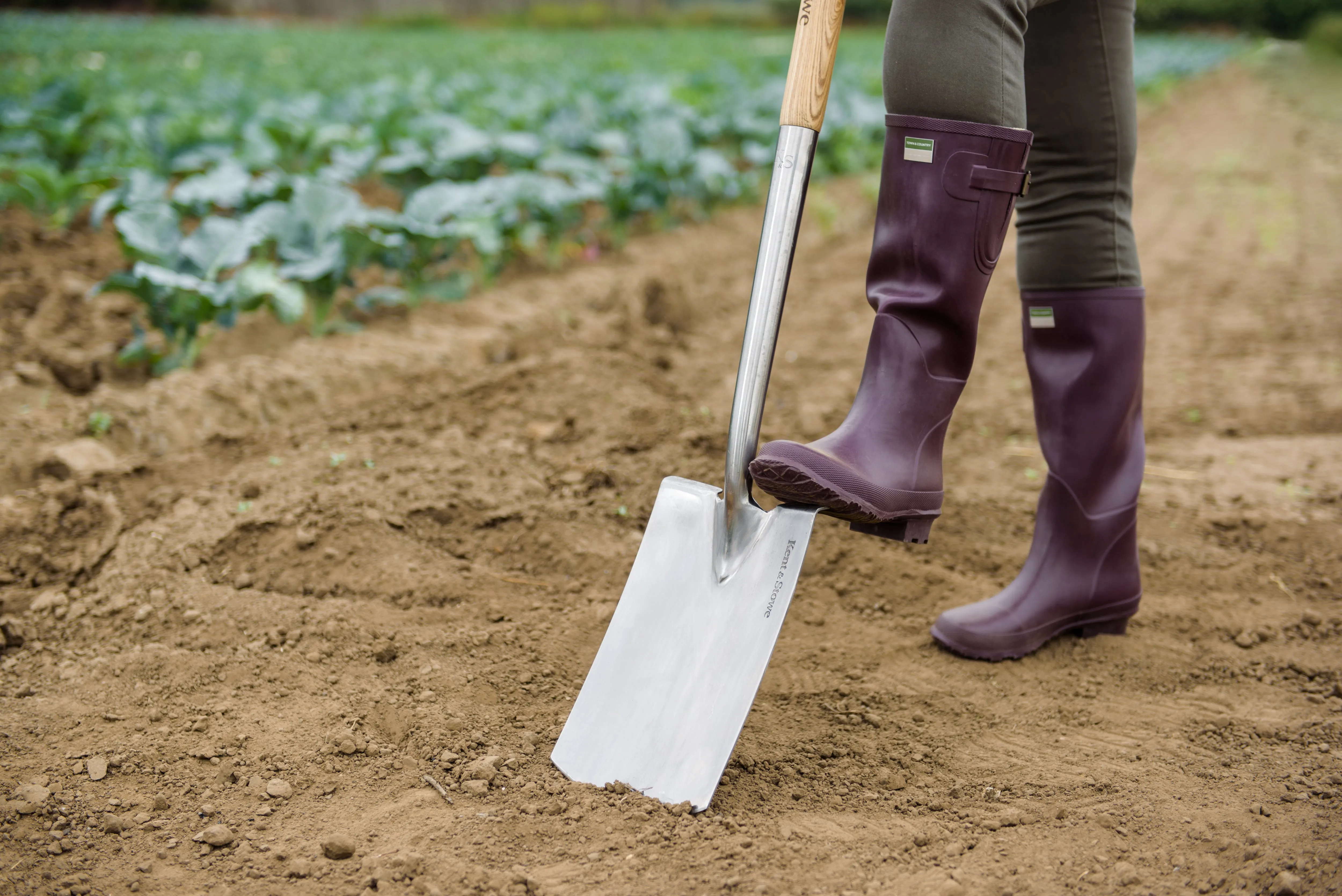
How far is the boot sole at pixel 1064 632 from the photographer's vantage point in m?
1.67

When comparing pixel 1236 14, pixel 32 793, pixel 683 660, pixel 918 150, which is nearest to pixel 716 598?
pixel 683 660

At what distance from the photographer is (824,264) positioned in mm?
4711

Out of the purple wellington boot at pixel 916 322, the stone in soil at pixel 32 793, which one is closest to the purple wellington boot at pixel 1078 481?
the purple wellington boot at pixel 916 322

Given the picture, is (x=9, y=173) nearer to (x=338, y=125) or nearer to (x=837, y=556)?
(x=338, y=125)

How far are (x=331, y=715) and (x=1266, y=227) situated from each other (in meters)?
5.86

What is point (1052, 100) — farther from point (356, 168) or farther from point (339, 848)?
point (356, 168)

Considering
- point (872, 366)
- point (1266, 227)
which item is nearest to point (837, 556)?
point (872, 366)

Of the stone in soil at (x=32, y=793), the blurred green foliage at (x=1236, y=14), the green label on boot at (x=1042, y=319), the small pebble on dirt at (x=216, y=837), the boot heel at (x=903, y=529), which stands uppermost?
the blurred green foliage at (x=1236, y=14)

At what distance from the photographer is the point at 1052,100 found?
5.20ft

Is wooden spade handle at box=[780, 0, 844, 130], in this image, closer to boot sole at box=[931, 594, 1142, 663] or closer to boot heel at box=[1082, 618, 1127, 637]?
boot sole at box=[931, 594, 1142, 663]

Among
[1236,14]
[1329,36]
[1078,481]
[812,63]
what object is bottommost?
[1078,481]

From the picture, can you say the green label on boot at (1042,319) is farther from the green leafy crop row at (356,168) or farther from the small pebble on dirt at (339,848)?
the green leafy crop row at (356,168)

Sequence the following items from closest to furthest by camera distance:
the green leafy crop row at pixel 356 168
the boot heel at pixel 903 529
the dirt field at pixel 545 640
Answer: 1. the dirt field at pixel 545 640
2. the boot heel at pixel 903 529
3. the green leafy crop row at pixel 356 168

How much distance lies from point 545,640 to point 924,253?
89 centimetres
